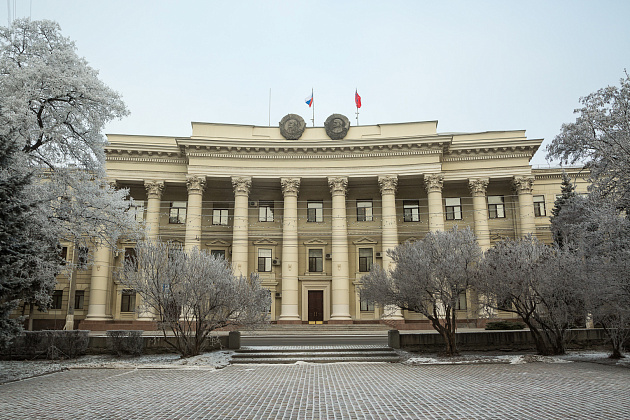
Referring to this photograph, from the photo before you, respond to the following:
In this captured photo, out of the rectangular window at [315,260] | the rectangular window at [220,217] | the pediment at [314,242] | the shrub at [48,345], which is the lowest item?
the shrub at [48,345]

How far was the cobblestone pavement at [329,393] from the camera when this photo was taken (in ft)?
29.3

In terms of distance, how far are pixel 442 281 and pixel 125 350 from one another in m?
12.5

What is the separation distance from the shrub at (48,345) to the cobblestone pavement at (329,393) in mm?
3504

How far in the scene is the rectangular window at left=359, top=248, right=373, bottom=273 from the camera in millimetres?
39312

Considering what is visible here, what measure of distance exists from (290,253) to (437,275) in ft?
65.3

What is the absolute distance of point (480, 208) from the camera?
37.8m

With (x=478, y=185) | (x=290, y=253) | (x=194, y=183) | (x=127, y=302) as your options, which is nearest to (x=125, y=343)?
(x=290, y=253)

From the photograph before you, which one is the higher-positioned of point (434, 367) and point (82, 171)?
point (82, 171)

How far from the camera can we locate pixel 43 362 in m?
17.5

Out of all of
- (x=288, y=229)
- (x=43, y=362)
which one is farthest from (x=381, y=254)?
(x=43, y=362)

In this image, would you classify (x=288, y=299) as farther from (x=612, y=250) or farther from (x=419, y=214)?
(x=612, y=250)

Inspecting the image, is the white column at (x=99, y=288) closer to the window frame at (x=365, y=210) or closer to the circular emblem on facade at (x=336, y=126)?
the circular emblem on facade at (x=336, y=126)

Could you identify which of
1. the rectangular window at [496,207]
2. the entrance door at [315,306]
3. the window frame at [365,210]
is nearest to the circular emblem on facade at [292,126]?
the window frame at [365,210]

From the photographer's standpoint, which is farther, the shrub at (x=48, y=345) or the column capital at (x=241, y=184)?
the column capital at (x=241, y=184)
